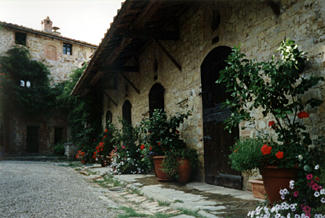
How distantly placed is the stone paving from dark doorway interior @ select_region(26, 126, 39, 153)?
16.2 metres

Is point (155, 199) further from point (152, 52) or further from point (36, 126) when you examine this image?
point (36, 126)

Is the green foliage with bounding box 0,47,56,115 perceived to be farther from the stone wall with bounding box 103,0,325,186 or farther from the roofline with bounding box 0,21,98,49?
the stone wall with bounding box 103,0,325,186

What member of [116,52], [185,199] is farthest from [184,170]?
[116,52]

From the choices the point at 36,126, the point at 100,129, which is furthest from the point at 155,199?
the point at 36,126

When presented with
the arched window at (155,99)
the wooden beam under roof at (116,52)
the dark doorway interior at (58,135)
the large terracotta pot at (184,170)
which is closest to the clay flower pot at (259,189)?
the large terracotta pot at (184,170)

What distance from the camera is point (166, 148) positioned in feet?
17.3

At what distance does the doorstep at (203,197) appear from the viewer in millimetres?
2857

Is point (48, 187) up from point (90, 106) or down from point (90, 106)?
down

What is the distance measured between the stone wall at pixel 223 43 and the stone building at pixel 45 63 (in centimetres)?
1336

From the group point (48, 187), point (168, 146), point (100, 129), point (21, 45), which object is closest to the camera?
point (48, 187)

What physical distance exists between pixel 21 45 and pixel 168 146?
16907 mm

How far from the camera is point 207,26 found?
494cm

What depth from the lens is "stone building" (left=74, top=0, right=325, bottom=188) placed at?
3150 mm

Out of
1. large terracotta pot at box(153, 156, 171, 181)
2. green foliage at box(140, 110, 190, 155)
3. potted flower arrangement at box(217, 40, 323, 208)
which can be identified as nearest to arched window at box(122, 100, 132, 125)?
green foliage at box(140, 110, 190, 155)
